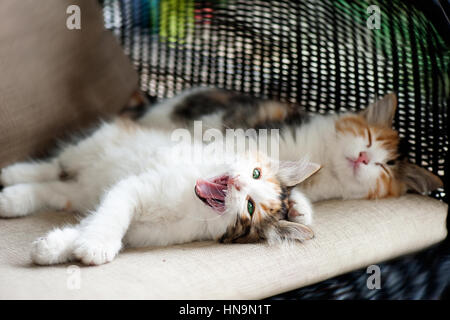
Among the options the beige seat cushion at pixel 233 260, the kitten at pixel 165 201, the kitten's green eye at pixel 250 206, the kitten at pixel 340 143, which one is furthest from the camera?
the kitten at pixel 340 143

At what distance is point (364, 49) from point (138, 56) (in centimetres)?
94

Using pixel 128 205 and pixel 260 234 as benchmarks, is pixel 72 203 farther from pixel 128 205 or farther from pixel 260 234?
pixel 260 234

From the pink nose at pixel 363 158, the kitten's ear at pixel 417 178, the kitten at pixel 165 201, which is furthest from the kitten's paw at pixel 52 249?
the kitten's ear at pixel 417 178

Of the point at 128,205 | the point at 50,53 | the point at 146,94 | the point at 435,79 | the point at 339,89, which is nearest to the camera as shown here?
the point at 128,205

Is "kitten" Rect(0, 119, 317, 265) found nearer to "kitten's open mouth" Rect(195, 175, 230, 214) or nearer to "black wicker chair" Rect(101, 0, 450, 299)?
"kitten's open mouth" Rect(195, 175, 230, 214)

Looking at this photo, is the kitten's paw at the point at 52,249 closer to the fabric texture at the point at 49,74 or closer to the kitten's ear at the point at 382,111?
the fabric texture at the point at 49,74

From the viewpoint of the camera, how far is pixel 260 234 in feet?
3.93

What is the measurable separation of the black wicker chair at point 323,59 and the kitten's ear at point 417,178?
0.04m

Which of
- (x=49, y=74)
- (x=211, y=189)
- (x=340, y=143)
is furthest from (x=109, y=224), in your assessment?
(x=340, y=143)

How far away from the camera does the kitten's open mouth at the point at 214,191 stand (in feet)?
3.87

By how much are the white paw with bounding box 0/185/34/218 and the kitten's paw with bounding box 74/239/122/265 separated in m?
0.36

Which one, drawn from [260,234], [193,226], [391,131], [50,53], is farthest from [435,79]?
[50,53]

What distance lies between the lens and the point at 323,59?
5.16 feet

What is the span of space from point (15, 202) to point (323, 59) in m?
1.12
